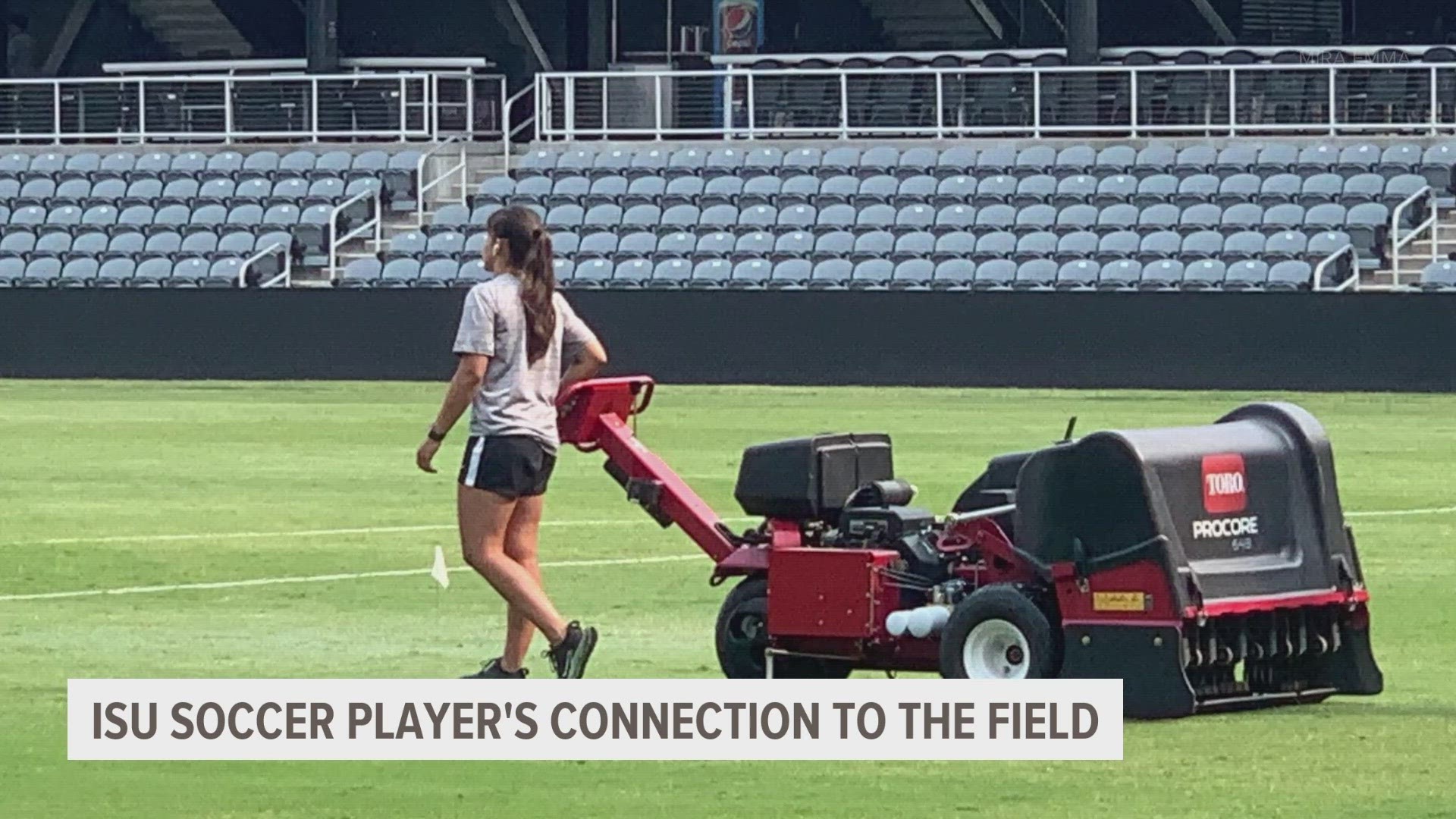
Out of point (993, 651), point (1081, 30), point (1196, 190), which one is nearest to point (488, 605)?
point (993, 651)

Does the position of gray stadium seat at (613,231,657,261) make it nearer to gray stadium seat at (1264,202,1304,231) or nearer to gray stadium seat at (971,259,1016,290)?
gray stadium seat at (971,259,1016,290)

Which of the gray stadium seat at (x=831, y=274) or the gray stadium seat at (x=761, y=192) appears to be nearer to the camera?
the gray stadium seat at (x=831, y=274)

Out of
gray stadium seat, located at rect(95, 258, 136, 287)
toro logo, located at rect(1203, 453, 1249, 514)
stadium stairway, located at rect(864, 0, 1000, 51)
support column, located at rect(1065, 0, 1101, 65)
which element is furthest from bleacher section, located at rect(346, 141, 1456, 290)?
toro logo, located at rect(1203, 453, 1249, 514)

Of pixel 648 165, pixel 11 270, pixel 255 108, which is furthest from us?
pixel 255 108

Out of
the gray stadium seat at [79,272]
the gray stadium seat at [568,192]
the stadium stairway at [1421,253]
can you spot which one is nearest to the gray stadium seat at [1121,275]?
the stadium stairway at [1421,253]

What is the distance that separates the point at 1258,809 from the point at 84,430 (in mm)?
19091

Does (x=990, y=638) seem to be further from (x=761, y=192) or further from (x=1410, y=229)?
(x=761, y=192)

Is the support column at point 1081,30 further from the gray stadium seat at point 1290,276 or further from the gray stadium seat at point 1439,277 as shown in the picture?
the gray stadium seat at point 1439,277

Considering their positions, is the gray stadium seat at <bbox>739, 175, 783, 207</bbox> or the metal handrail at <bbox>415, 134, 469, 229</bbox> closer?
the gray stadium seat at <bbox>739, 175, 783, 207</bbox>

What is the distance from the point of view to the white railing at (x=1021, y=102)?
122ft

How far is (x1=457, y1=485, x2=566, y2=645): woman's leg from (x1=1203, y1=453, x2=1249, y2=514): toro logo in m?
2.18

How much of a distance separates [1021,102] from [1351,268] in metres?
6.74

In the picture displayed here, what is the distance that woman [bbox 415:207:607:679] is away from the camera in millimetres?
10875

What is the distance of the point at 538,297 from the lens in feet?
36.0
